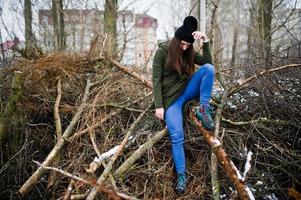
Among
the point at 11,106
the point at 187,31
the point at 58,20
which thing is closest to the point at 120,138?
the point at 11,106

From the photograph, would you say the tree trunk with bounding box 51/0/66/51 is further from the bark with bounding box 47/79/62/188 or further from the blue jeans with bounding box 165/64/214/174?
the blue jeans with bounding box 165/64/214/174

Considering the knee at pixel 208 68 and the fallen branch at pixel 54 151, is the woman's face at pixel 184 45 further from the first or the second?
the fallen branch at pixel 54 151

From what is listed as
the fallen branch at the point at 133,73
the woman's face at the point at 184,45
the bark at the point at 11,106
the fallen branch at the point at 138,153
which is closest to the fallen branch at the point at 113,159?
the fallen branch at the point at 138,153

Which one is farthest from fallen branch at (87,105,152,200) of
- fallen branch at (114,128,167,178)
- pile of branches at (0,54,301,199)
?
fallen branch at (114,128,167,178)

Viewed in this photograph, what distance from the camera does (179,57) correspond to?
422 centimetres

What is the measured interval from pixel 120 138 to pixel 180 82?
3.81ft

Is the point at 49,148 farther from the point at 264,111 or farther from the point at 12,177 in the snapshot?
the point at 264,111

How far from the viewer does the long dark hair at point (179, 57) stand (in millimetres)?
4203

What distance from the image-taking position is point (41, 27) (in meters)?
13.5

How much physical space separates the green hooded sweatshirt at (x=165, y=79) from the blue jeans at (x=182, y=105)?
77mm

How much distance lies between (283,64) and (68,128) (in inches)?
124

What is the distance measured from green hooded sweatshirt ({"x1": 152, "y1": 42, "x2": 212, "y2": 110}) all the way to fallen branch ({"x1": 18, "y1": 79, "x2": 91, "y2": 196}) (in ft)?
4.19

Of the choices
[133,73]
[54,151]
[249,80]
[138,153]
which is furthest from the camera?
[133,73]

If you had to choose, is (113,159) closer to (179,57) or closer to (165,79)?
(165,79)
